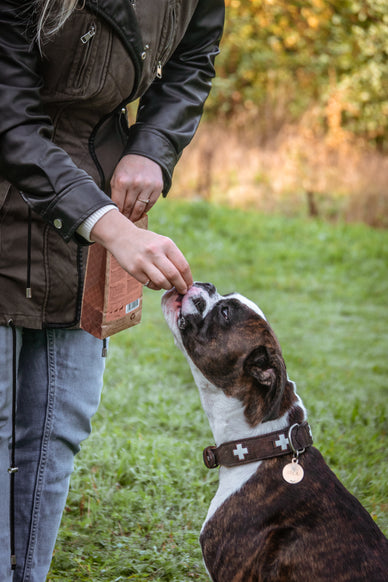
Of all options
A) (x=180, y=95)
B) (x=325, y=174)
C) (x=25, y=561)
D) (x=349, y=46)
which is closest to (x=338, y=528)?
(x=25, y=561)

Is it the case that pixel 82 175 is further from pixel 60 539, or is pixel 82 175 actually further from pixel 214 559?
pixel 60 539

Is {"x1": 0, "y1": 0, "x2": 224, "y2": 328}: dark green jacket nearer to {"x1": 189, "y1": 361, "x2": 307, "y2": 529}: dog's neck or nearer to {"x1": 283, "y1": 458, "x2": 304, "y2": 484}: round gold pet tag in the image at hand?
{"x1": 189, "y1": 361, "x2": 307, "y2": 529}: dog's neck

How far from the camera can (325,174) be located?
37.3 ft

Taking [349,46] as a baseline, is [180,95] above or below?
above

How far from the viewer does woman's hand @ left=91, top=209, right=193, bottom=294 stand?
183 cm

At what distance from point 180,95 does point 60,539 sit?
204 centimetres

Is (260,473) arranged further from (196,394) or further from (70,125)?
(196,394)

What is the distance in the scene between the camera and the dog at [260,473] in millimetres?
2230

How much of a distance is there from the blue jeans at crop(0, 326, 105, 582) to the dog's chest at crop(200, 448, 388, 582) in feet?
1.74

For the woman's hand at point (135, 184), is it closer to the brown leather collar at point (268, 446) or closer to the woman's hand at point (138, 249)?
the woman's hand at point (138, 249)

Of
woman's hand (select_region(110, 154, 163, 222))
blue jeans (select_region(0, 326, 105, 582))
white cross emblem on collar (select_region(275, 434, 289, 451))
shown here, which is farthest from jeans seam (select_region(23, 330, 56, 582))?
white cross emblem on collar (select_region(275, 434, 289, 451))

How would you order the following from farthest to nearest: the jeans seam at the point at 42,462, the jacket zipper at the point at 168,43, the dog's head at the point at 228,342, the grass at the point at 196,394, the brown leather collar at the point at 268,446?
1. the grass at the point at 196,394
2. the dog's head at the point at 228,342
3. the brown leather collar at the point at 268,446
4. the jeans seam at the point at 42,462
5. the jacket zipper at the point at 168,43

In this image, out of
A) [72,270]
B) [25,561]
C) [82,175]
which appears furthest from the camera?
[25,561]

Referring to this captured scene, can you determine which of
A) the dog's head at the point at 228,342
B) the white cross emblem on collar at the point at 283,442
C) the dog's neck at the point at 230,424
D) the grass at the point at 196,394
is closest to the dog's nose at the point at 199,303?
the dog's head at the point at 228,342
